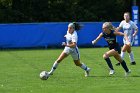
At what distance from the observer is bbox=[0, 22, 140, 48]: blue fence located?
3356 cm

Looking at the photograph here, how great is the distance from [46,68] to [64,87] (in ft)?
19.4

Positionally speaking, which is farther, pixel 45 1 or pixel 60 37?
pixel 45 1

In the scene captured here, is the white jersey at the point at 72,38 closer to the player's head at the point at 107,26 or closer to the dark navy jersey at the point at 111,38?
the player's head at the point at 107,26

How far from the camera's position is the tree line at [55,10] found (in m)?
43.2

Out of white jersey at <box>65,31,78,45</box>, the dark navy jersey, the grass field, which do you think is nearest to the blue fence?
the grass field

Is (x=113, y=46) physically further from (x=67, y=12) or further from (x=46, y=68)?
(x=67, y=12)

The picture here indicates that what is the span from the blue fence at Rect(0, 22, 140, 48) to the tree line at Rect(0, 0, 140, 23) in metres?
8.60

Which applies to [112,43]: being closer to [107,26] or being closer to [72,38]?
[107,26]

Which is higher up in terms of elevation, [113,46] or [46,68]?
[113,46]

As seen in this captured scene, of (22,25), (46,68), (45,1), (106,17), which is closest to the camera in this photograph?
(46,68)

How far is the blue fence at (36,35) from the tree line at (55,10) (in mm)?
8597

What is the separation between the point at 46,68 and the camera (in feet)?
65.1

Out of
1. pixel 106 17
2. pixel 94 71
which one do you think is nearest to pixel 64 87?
pixel 94 71

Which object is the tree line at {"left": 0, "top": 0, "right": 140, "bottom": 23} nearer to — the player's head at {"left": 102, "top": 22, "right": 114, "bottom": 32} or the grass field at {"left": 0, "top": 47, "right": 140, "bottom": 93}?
the grass field at {"left": 0, "top": 47, "right": 140, "bottom": 93}
